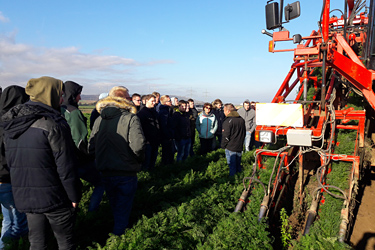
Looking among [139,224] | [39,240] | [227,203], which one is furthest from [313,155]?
[39,240]

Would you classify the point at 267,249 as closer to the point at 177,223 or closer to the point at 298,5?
the point at 177,223

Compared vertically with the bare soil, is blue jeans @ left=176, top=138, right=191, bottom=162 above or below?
above

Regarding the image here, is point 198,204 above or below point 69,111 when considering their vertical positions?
below

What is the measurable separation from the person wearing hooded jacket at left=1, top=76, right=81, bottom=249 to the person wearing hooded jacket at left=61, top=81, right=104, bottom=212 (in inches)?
53.3

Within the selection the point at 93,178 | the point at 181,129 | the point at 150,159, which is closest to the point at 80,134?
the point at 93,178

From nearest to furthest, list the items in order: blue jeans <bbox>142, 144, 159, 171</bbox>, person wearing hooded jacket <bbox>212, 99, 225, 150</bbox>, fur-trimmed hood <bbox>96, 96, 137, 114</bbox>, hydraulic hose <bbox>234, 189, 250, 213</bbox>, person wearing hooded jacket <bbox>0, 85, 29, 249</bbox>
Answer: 1. person wearing hooded jacket <bbox>0, 85, 29, 249</bbox>
2. fur-trimmed hood <bbox>96, 96, 137, 114</bbox>
3. hydraulic hose <bbox>234, 189, 250, 213</bbox>
4. blue jeans <bbox>142, 144, 159, 171</bbox>
5. person wearing hooded jacket <bbox>212, 99, 225, 150</bbox>

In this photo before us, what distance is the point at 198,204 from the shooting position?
14.3ft

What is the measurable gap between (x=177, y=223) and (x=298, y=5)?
3611mm

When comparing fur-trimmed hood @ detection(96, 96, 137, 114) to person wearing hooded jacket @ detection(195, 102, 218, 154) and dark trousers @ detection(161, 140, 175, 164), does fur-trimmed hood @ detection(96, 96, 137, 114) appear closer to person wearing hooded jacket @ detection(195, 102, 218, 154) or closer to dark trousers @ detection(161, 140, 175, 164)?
dark trousers @ detection(161, 140, 175, 164)

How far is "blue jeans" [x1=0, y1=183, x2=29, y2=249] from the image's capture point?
3.19 m

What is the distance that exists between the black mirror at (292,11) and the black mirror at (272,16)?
13 cm

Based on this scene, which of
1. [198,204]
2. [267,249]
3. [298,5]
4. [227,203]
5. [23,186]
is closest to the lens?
[23,186]

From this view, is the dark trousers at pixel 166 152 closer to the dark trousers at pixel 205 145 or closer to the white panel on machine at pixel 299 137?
the dark trousers at pixel 205 145

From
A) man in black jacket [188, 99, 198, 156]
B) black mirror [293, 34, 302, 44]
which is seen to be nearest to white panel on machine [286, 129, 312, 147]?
black mirror [293, 34, 302, 44]
